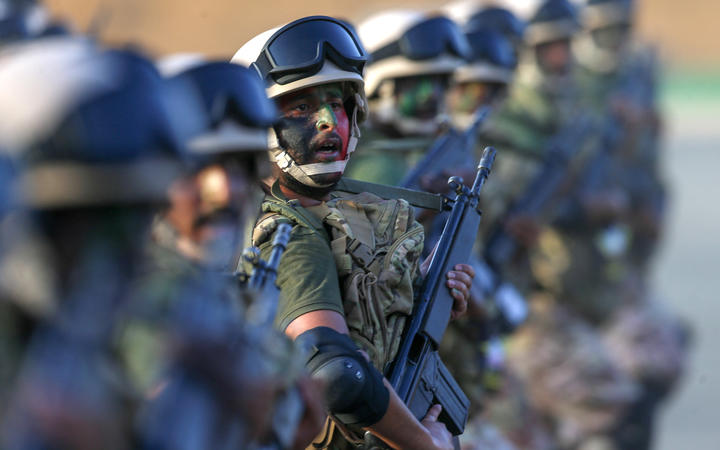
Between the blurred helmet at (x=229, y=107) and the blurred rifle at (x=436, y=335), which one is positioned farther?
the blurred rifle at (x=436, y=335)

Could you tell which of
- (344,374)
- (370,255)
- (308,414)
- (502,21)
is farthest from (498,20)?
(308,414)

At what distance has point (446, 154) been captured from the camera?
572cm

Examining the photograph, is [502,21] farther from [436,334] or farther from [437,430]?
[437,430]

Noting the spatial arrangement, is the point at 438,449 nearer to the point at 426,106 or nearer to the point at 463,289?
the point at 463,289

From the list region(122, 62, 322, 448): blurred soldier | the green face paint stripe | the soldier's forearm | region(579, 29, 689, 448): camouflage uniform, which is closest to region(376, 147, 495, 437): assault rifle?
the soldier's forearm

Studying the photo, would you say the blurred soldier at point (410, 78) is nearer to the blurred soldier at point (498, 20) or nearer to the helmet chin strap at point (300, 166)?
the helmet chin strap at point (300, 166)

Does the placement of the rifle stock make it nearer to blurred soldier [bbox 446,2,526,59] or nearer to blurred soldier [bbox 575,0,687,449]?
blurred soldier [bbox 446,2,526,59]

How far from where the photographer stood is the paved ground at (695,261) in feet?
37.4

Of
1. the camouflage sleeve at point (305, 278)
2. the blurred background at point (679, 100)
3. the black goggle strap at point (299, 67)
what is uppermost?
the black goggle strap at point (299, 67)

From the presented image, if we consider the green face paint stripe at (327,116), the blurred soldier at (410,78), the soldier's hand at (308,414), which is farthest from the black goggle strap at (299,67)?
the blurred soldier at (410,78)

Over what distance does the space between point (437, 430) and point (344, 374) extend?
515 millimetres

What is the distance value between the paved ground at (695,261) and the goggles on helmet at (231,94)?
797 cm

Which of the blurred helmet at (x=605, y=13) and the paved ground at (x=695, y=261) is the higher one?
the blurred helmet at (x=605, y=13)

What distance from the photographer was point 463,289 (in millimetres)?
4016
